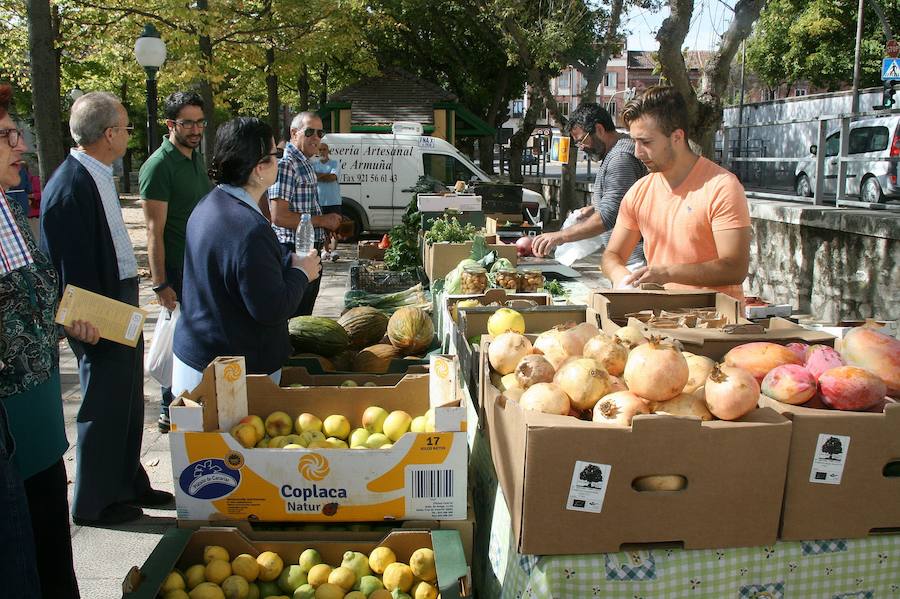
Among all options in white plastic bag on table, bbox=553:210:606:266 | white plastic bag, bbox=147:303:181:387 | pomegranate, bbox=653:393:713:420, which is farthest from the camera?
white plastic bag on table, bbox=553:210:606:266

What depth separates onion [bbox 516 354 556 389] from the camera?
7.55 feet

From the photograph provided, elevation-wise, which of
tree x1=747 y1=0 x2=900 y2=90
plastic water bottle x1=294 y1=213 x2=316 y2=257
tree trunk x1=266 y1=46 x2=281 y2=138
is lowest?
plastic water bottle x1=294 y1=213 x2=316 y2=257

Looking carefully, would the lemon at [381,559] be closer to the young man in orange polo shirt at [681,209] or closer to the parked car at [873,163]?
the young man in orange polo shirt at [681,209]

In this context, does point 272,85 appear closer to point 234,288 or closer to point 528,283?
point 528,283

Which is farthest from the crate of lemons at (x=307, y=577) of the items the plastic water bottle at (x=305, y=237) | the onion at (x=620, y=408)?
the plastic water bottle at (x=305, y=237)

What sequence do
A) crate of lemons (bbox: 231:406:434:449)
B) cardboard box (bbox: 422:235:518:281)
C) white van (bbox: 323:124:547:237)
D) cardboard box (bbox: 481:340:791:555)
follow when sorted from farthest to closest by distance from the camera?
1. white van (bbox: 323:124:547:237)
2. cardboard box (bbox: 422:235:518:281)
3. crate of lemons (bbox: 231:406:434:449)
4. cardboard box (bbox: 481:340:791:555)

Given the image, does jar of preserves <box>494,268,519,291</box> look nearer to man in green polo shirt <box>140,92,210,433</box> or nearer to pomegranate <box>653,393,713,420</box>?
man in green polo shirt <box>140,92,210,433</box>

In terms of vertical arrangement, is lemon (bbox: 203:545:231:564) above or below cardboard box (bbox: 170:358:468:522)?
below

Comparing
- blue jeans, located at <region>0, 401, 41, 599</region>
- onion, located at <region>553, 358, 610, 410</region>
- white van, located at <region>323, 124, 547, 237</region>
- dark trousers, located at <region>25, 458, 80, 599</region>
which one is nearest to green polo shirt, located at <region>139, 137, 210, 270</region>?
dark trousers, located at <region>25, 458, 80, 599</region>

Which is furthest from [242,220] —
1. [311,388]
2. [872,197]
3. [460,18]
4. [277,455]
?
[460,18]

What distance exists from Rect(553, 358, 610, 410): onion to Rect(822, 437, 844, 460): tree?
56 cm

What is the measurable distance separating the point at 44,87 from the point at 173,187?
5740 millimetres

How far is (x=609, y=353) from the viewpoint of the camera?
2.35 meters

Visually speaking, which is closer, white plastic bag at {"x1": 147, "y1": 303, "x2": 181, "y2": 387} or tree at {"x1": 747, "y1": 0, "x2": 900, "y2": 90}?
white plastic bag at {"x1": 147, "y1": 303, "x2": 181, "y2": 387}
